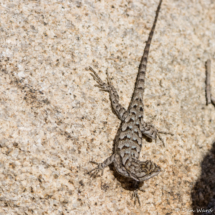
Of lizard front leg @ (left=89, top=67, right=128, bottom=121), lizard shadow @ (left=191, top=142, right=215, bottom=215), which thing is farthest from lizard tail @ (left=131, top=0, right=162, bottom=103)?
lizard shadow @ (left=191, top=142, right=215, bottom=215)

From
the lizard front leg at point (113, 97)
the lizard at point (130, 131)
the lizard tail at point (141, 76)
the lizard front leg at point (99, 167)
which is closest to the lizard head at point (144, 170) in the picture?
the lizard at point (130, 131)

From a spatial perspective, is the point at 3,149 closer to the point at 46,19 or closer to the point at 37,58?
the point at 37,58

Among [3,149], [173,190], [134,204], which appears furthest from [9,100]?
[173,190]

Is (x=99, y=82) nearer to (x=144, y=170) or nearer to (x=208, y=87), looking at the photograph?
(x=144, y=170)

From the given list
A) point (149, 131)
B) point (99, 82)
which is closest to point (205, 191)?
point (149, 131)

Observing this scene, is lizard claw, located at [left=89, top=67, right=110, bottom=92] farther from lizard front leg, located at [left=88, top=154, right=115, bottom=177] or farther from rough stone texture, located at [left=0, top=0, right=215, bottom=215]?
lizard front leg, located at [left=88, top=154, right=115, bottom=177]
